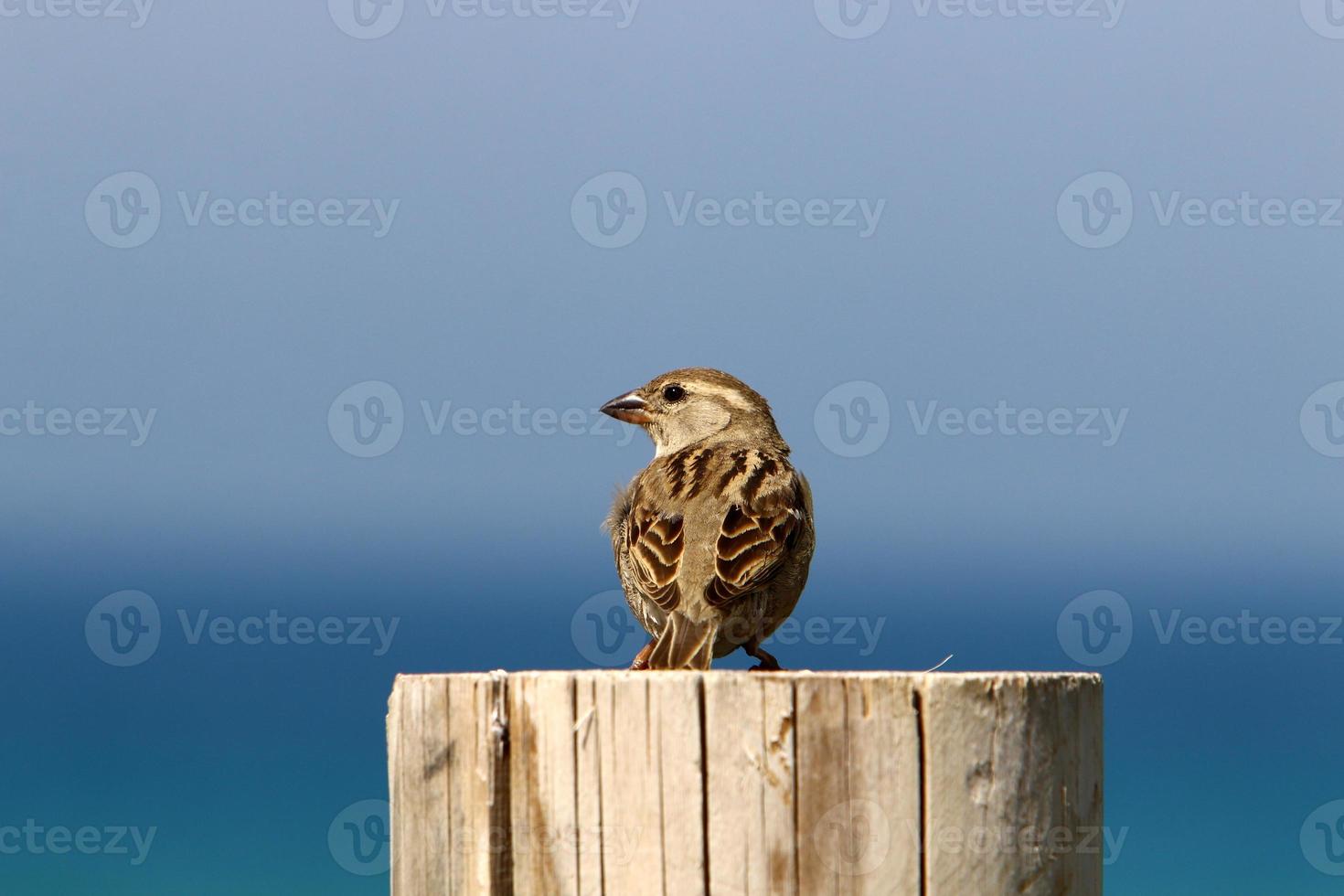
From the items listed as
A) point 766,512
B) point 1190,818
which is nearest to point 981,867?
point 766,512

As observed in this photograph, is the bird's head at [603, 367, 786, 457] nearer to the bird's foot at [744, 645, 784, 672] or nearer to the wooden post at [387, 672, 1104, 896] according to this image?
the bird's foot at [744, 645, 784, 672]

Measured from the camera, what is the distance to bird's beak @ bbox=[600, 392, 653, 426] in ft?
24.5

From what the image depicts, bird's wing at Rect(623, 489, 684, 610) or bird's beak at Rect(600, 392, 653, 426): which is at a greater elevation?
bird's beak at Rect(600, 392, 653, 426)

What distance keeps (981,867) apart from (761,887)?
479mm

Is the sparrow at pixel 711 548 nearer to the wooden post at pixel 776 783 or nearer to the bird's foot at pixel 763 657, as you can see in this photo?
the bird's foot at pixel 763 657

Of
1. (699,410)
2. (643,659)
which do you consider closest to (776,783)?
(643,659)

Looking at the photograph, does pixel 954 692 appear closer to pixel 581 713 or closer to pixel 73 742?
pixel 581 713

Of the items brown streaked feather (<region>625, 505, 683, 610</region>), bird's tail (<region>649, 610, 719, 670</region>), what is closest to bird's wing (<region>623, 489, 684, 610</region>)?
brown streaked feather (<region>625, 505, 683, 610</region>)

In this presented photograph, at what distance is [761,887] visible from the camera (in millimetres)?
3205

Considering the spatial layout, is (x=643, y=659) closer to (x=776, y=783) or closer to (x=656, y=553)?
(x=656, y=553)

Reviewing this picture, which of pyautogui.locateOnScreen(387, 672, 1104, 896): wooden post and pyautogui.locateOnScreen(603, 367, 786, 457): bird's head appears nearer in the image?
pyautogui.locateOnScreen(387, 672, 1104, 896): wooden post

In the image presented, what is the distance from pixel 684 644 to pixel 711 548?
0.50 metres

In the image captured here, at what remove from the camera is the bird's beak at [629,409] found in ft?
24.5

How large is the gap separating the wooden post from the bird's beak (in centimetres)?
411
